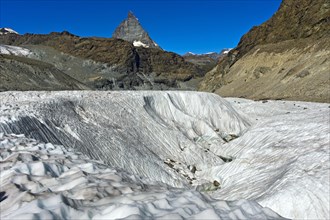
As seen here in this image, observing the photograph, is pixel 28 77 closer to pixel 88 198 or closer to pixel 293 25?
pixel 293 25

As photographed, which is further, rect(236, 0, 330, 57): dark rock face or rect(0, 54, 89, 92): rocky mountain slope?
rect(236, 0, 330, 57): dark rock face

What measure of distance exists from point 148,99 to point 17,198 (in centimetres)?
2308

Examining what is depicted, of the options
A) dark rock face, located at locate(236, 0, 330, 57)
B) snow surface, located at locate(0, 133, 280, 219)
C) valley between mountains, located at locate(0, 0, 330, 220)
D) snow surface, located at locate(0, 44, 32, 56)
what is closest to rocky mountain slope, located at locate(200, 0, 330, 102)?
dark rock face, located at locate(236, 0, 330, 57)

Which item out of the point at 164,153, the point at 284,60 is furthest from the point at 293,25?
the point at 164,153

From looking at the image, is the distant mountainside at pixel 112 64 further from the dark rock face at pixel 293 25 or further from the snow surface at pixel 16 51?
the dark rock face at pixel 293 25

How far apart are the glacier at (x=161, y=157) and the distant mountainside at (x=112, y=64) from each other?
303 feet

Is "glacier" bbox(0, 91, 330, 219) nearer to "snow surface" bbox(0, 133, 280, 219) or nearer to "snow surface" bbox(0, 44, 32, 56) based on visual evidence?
"snow surface" bbox(0, 133, 280, 219)

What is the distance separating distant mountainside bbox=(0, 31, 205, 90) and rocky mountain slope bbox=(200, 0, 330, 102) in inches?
1339

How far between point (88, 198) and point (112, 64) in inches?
5294

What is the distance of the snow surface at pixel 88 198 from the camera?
14.7ft

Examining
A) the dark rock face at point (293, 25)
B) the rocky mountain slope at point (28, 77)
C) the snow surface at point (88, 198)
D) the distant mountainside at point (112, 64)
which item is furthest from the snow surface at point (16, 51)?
the snow surface at point (88, 198)

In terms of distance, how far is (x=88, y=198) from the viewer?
517 centimetres

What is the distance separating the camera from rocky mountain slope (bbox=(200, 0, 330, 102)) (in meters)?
59.6

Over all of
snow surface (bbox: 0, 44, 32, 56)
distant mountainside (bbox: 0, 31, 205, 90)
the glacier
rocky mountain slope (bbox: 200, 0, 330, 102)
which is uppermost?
snow surface (bbox: 0, 44, 32, 56)
